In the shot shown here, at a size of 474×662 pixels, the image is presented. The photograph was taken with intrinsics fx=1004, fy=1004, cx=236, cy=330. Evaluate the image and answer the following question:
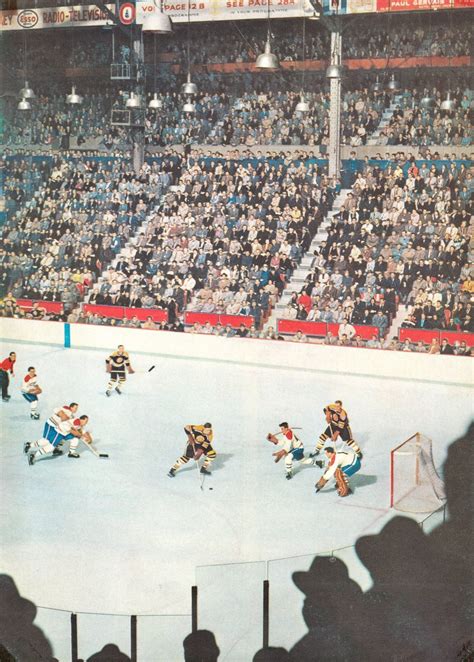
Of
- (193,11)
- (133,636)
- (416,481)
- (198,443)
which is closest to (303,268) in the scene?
(193,11)

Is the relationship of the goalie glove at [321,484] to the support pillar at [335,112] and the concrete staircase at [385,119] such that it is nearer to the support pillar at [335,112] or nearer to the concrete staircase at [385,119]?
the support pillar at [335,112]

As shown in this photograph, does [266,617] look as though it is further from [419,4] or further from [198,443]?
[419,4]

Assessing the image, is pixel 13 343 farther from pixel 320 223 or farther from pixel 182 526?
pixel 182 526

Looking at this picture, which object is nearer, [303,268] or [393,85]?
[303,268]

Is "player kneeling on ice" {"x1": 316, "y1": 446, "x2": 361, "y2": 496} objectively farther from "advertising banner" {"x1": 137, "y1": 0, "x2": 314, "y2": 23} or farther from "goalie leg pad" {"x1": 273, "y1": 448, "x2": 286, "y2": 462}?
"advertising banner" {"x1": 137, "y1": 0, "x2": 314, "y2": 23}

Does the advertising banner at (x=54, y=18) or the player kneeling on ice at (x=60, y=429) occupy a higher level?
the advertising banner at (x=54, y=18)

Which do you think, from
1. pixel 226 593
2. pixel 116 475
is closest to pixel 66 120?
pixel 116 475

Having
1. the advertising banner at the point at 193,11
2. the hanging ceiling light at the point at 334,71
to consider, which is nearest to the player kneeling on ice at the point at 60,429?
the hanging ceiling light at the point at 334,71
